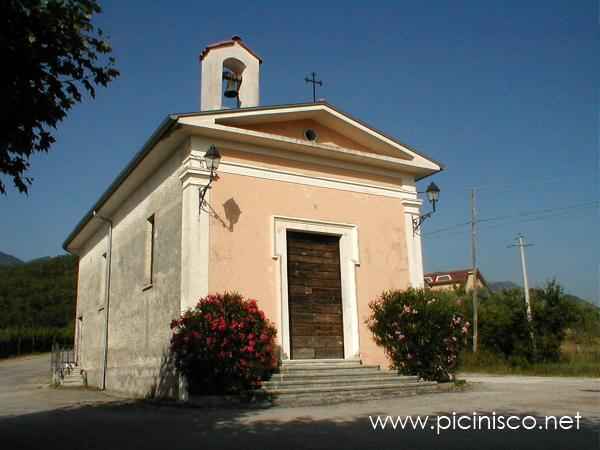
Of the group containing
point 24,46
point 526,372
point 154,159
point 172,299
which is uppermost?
point 154,159

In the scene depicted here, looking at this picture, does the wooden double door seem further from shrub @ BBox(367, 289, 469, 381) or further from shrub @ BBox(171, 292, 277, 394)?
shrub @ BBox(171, 292, 277, 394)

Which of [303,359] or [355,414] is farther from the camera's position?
[303,359]

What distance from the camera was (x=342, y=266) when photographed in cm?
1241

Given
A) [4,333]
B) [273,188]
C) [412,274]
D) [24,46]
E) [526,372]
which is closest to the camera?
[24,46]

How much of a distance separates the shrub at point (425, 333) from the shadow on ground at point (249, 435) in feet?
12.5

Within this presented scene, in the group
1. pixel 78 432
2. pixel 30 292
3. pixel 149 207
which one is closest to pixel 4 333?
pixel 30 292

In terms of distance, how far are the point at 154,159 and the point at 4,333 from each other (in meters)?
37.1

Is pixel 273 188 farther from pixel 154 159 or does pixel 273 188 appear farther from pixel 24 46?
pixel 24 46

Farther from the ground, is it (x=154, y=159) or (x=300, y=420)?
(x=154, y=159)

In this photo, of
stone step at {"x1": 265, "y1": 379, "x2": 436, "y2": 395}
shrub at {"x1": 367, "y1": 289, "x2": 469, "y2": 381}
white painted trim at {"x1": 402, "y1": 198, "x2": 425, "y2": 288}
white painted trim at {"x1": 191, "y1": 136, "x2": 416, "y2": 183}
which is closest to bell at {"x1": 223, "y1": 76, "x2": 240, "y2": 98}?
white painted trim at {"x1": 191, "y1": 136, "x2": 416, "y2": 183}

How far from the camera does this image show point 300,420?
7.12 m

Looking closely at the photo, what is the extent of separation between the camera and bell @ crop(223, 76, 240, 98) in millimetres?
13281

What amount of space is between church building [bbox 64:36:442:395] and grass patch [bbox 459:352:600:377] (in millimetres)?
6603

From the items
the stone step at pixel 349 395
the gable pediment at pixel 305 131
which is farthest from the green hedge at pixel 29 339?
the stone step at pixel 349 395
